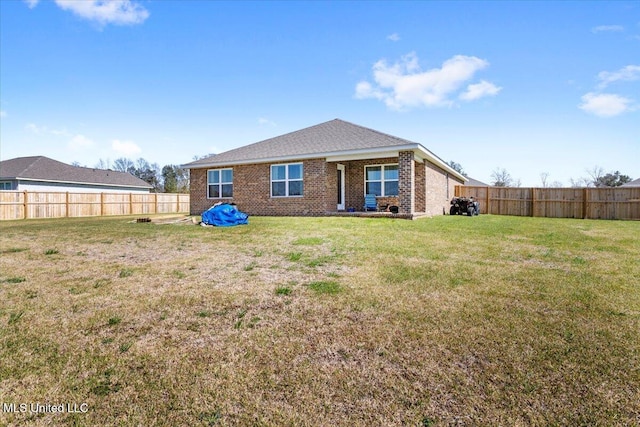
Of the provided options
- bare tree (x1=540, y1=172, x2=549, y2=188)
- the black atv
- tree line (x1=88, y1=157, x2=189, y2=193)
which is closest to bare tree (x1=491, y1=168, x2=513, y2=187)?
bare tree (x1=540, y1=172, x2=549, y2=188)

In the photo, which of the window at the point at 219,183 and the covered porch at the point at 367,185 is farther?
the window at the point at 219,183

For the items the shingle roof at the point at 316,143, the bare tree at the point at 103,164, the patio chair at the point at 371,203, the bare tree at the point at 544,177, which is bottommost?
the patio chair at the point at 371,203

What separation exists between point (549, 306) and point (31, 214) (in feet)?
86.1

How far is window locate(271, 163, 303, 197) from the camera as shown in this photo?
16.0 m

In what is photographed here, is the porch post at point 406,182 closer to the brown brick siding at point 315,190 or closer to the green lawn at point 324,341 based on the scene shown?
the brown brick siding at point 315,190

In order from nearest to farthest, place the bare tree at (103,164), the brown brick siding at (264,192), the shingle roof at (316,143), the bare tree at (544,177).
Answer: the shingle roof at (316,143), the brown brick siding at (264,192), the bare tree at (544,177), the bare tree at (103,164)

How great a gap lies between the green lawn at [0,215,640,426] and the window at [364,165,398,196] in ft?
33.4

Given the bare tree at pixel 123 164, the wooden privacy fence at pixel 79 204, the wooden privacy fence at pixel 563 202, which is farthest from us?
the bare tree at pixel 123 164

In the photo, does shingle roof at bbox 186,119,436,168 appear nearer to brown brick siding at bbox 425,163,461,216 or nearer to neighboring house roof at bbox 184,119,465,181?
neighboring house roof at bbox 184,119,465,181

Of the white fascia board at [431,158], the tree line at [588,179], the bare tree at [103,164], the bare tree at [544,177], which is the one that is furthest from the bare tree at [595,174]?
the bare tree at [103,164]

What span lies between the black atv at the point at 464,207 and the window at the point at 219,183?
42.1 ft

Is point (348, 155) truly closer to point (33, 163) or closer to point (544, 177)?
point (33, 163)

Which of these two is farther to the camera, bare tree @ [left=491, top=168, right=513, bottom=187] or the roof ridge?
bare tree @ [left=491, top=168, right=513, bottom=187]

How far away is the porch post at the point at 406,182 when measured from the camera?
44.1 ft
